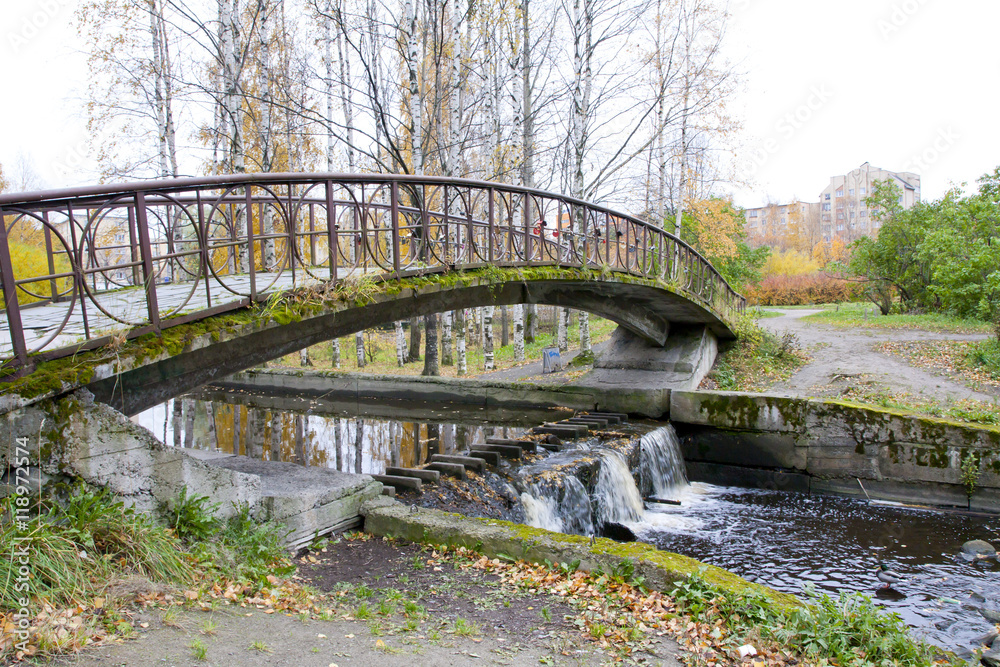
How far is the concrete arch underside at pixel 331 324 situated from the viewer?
5.05 meters

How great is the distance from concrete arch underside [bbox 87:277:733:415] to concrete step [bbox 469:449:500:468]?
7.28ft

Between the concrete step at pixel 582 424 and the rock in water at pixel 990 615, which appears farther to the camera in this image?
the concrete step at pixel 582 424

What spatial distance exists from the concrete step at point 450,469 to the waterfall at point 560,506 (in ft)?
2.81

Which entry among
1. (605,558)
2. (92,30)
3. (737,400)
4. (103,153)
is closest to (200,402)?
(103,153)

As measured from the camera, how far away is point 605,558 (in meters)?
5.04

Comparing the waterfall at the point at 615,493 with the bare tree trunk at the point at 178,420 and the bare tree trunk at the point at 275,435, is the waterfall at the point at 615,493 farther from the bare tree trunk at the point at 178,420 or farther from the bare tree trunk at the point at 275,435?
the bare tree trunk at the point at 178,420

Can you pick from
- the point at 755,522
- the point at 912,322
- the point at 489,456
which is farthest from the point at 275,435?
the point at 912,322

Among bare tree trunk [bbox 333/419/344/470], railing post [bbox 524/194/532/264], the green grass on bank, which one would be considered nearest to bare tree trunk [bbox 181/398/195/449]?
the green grass on bank

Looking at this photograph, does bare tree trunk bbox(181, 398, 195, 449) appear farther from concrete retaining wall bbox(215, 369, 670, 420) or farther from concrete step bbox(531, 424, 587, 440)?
concrete step bbox(531, 424, 587, 440)

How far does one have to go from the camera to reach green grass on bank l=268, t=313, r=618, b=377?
62.3 ft

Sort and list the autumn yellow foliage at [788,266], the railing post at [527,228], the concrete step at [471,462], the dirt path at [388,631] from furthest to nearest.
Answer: the autumn yellow foliage at [788,266]
the railing post at [527,228]
the concrete step at [471,462]
the dirt path at [388,631]

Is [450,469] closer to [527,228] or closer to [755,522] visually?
[527,228]

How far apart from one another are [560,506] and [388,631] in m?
4.76

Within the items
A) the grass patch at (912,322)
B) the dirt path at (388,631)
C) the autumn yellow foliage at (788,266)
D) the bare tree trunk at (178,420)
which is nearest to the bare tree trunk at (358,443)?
the bare tree trunk at (178,420)
